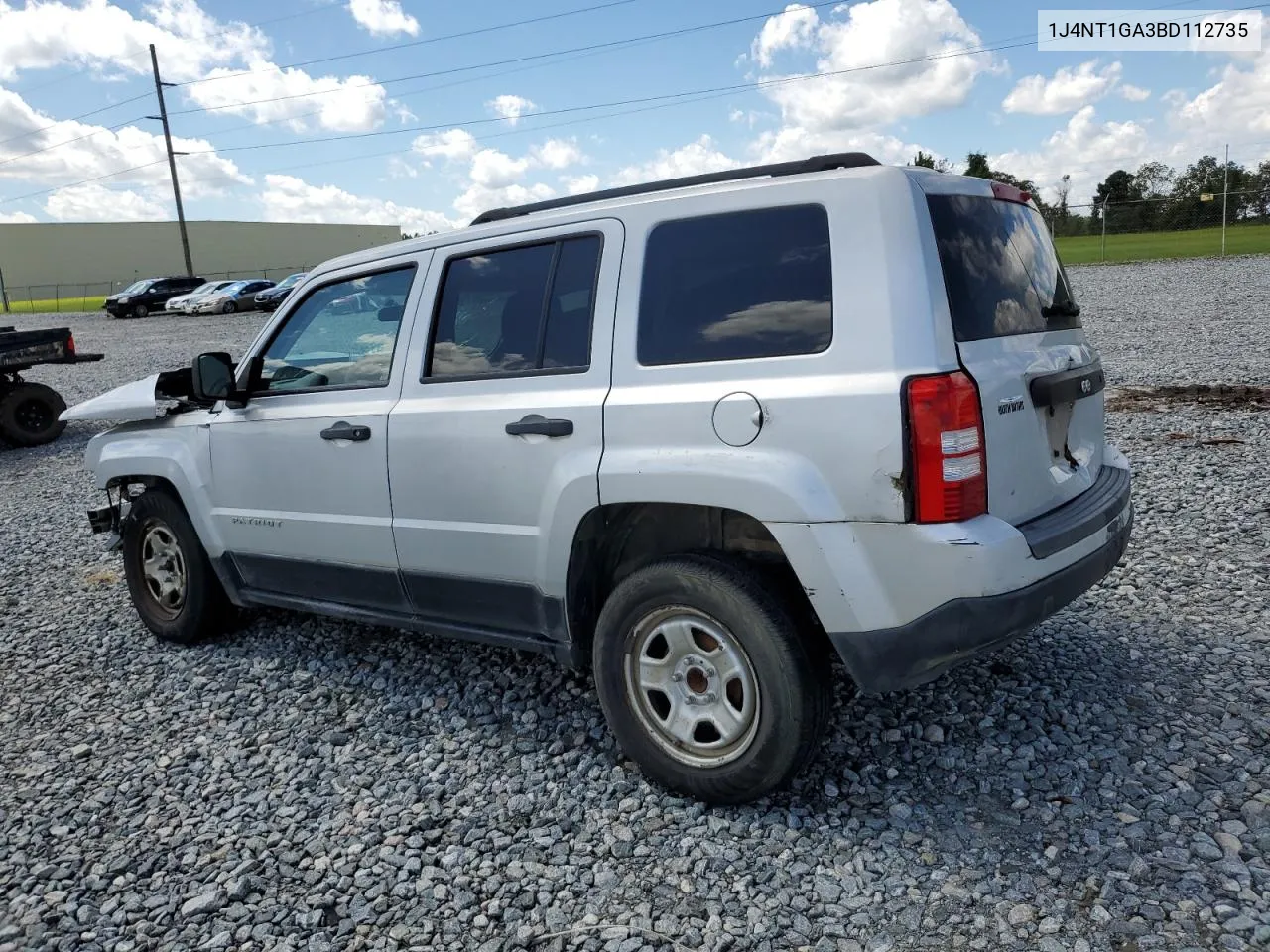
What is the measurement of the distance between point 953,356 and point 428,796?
7.69 feet

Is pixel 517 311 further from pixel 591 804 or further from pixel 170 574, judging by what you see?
pixel 170 574

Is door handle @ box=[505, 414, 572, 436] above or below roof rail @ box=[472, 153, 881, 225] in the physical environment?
below

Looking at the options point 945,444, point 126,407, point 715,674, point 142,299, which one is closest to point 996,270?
point 945,444

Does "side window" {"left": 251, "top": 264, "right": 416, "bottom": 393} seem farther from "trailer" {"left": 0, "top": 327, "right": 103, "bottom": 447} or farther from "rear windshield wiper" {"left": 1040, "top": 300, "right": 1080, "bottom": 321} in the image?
"trailer" {"left": 0, "top": 327, "right": 103, "bottom": 447}

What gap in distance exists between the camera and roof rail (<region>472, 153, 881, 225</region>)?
124 inches

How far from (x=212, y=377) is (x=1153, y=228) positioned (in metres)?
45.8

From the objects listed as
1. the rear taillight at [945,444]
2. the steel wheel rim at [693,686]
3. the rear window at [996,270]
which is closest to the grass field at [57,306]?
the steel wheel rim at [693,686]

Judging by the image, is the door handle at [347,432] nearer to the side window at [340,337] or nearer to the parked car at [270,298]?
the side window at [340,337]

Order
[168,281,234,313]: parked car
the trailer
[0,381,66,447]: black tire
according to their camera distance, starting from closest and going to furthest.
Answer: the trailer < [0,381,66,447]: black tire < [168,281,234,313]: parked car

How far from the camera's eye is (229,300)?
35312 millimetres

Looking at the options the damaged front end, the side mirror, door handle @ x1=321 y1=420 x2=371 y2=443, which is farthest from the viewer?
the damaged front end

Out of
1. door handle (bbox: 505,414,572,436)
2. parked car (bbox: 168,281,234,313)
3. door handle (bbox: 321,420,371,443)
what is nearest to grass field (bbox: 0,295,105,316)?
parked car (bbox: 168,281,234,313)

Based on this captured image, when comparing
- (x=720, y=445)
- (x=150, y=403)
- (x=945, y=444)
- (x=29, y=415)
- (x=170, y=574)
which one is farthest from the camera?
(x=29, y=415)

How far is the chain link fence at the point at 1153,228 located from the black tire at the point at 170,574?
37.4 metres
